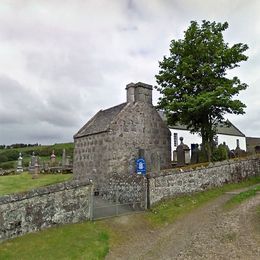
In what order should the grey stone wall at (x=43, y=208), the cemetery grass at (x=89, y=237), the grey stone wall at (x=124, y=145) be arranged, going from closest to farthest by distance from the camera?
the cemetery grass at (x=89, y=237)
the grey stone wall at (x=43, y=208)
the grey stone wall at (x=124, y=145)

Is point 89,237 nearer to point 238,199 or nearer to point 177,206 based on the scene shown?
point 177,206

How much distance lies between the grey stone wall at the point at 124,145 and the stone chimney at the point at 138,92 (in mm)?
521

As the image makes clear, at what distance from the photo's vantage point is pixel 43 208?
12.1m

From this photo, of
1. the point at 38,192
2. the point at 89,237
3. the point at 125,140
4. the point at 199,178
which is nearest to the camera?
the point at 89,237

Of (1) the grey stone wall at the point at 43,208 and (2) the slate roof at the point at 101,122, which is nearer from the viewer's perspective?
(1) the grey stone wall at the point at 43,208

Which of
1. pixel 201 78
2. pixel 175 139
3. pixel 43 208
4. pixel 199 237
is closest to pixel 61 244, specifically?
pixel 43 208

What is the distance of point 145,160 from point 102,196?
5.02m

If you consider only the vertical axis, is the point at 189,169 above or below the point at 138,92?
below

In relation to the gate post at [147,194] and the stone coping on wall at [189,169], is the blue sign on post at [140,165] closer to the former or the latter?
the stone coping on wall at [189,169]

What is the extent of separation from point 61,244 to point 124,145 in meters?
11.5

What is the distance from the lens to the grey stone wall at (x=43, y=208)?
36.5 feet

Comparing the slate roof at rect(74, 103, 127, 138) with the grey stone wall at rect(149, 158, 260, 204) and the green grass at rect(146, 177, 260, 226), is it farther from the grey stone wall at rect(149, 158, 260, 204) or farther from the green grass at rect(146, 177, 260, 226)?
the green grass at rect(146, 177, 260, 226)

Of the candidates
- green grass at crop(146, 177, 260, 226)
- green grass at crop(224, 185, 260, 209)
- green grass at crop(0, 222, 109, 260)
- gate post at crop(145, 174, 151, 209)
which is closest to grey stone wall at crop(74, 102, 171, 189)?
gate post at crop(145, 174, 151, 209)

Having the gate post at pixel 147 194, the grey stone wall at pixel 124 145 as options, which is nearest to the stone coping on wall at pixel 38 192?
the gate post at pixel 147 194
